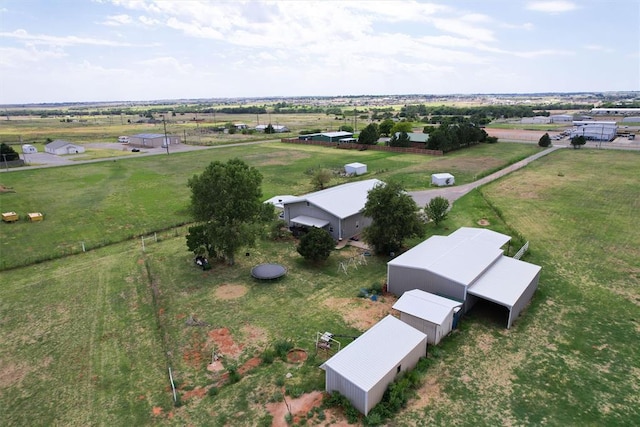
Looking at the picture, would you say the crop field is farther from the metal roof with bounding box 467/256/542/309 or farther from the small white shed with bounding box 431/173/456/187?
the small white shed with bounding box 431/173/456/187

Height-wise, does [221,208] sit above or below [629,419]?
above

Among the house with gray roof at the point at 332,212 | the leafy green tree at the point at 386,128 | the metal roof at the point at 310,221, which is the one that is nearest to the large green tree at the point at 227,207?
the metal roof at the point at 310,221

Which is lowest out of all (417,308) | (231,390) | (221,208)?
(231,390)

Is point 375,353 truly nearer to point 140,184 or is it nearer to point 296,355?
point 296,355

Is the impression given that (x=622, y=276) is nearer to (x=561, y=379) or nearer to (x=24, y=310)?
(x=561, y=379)

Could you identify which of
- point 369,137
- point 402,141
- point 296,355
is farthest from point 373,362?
point 369,137

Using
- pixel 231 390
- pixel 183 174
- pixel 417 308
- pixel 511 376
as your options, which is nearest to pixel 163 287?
pixel 231 390

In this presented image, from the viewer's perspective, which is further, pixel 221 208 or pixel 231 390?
pixel 221 208
